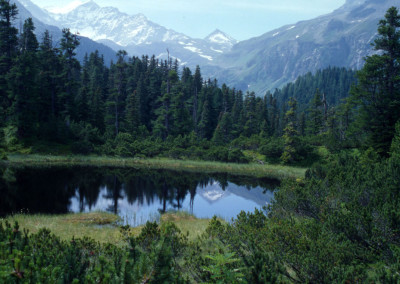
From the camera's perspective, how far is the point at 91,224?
1681 centimetres

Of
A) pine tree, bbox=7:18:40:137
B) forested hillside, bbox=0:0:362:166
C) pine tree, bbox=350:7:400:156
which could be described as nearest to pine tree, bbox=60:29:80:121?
forested hillside, bbox=0:0:362:166

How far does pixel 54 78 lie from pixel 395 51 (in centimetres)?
5059

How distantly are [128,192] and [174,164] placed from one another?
1726 cm

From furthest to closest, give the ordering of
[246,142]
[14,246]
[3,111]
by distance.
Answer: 1. [246,142]
2. [3,111]
3. [14,246]

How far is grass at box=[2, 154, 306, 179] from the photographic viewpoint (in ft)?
127

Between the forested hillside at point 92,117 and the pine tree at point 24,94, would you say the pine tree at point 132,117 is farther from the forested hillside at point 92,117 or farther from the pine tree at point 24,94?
the pine tree at point 24,94

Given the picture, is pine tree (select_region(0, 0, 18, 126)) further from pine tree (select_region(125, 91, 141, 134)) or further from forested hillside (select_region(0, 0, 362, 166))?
pine tree (select_region(125, 91, 141, 134))

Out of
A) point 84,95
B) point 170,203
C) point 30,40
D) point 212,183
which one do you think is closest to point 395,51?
point 212,183

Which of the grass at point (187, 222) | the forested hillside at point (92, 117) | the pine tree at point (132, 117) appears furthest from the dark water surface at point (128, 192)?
the pine tree at point (132, 117)

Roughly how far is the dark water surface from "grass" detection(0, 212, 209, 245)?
4.30 ft

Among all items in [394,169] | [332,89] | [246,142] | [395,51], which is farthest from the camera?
[332,89]

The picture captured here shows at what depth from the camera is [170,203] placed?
24.0m

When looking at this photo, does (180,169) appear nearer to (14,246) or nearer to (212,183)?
(212,183)

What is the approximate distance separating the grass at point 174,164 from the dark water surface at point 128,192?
425cm
